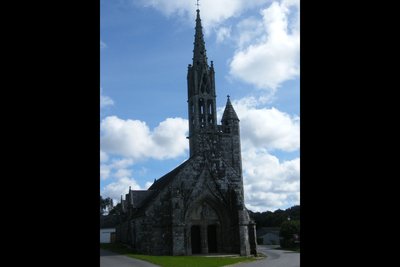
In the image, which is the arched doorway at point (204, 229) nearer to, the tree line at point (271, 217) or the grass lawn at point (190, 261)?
the grass lawn at point (190, 261)

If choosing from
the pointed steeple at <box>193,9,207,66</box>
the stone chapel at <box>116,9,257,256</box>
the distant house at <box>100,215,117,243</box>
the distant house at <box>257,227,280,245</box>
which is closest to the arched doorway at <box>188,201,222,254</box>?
the stone chapel at <box>116,9,257,256</box>

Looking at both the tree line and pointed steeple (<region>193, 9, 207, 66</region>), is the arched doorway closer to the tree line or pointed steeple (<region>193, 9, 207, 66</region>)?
pointed steeple (<region>193, 9, 207, 66</region>)

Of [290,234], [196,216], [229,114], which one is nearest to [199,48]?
[229,114]

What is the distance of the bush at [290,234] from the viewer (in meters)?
40.5

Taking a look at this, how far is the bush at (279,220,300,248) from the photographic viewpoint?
40484mm

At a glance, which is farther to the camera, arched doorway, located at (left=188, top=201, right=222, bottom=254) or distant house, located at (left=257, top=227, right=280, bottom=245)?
distant house, located at (left=257, top=227, right=280, bottom=245)

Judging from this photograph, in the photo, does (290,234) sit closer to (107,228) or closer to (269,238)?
(269,238)

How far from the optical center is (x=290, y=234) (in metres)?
41.7

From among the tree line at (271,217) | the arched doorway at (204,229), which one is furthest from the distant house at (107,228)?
the arched doorway at (204,229)

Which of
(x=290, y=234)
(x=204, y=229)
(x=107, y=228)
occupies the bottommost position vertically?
(x=107, y=228)

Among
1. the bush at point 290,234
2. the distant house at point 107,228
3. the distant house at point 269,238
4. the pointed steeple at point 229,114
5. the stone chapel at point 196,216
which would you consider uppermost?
the pointed steeple at point 229,114

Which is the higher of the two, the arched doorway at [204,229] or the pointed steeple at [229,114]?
the pointed steeple at [229,114]
